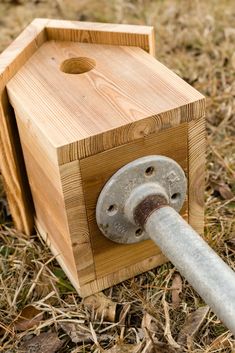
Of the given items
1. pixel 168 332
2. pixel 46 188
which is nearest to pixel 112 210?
pixel 46 188

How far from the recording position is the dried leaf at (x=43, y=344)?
1.39 meters

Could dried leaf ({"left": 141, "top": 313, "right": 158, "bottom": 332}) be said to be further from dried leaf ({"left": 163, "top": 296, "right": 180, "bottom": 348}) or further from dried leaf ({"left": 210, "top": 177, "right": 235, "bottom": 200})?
dried leaf ({"left": 210, "top": 177, "right": 235, "bottom": 200})

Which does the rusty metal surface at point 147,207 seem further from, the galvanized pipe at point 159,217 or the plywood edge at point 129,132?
the plywood edge at point 129,132

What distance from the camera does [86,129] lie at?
1.26m

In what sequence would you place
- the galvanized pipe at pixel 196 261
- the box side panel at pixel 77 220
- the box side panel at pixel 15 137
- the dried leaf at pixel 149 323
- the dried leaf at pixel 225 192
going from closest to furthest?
the galvanized pipe at pixel 196 261, the box side panel at pixel 77 220, the dried leaf at pixel 149 323, the box side panel at pixel 15 137, the dried leaf at pixel 225 192

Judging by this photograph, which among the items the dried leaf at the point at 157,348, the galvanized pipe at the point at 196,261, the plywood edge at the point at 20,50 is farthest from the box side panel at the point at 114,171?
the plywood edge at the point at 20,50

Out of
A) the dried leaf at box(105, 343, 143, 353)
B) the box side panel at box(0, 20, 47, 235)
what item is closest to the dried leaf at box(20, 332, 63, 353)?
the dried leaf at box(105, 343, 143, 353)

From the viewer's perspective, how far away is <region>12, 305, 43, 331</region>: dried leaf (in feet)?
4.76

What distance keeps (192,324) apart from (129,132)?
0.44m

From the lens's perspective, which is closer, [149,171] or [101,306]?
[149,171]

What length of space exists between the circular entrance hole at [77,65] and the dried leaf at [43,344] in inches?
23.8

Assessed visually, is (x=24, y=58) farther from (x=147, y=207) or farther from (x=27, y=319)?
(x=27, y=319)

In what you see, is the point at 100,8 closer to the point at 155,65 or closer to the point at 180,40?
the point at 180,40

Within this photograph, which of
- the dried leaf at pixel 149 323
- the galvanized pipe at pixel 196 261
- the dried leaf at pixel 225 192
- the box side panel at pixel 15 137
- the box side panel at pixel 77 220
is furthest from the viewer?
the dried leaf at pixel 225 192
